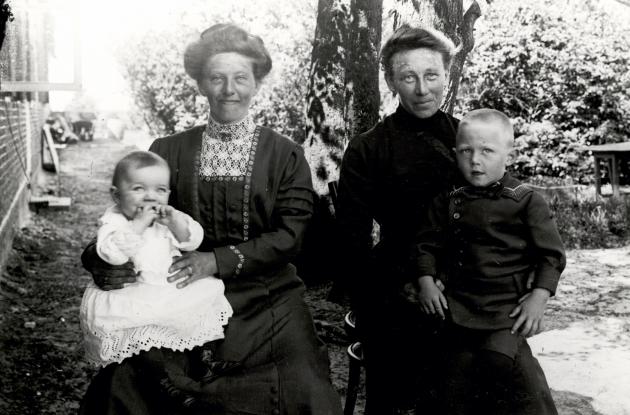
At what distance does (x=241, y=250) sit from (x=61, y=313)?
376 cm

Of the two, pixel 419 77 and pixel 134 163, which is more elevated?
pixel 419 77

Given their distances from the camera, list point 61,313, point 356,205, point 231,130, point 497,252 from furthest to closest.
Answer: point 61,313 → point 356,205 → point 231,130 → point 497,252

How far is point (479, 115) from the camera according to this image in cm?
256

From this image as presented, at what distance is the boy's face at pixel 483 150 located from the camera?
2531mm

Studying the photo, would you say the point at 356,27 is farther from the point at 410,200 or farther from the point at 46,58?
the point at 46,58

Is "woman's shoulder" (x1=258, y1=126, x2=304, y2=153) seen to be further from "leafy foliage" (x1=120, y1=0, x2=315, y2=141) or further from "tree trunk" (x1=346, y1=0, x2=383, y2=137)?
"leafy foliage" (x1=120, y1=0, x2=315, y2=141)

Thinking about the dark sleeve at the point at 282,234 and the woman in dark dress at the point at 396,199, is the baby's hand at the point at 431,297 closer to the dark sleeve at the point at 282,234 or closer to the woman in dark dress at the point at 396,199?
the woman in dark dress at the point at 396,199

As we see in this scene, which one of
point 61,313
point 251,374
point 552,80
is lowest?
point 61,313

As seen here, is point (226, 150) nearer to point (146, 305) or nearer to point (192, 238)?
point (192, 238)

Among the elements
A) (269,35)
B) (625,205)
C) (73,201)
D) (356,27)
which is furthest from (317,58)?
(73,201)

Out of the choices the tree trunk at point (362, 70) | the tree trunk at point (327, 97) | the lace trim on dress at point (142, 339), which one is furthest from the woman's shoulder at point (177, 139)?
the tree trunk at point (327, 97)

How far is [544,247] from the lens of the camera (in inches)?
97.8

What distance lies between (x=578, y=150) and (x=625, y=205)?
2.36m

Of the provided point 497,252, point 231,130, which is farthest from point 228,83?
point 497,252
